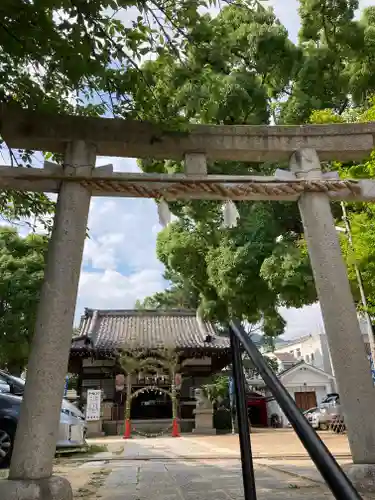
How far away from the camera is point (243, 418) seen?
2.26 meters

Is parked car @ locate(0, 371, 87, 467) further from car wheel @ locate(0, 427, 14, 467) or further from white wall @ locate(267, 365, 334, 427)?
white wall @ locate(267, 365, 334, 427)

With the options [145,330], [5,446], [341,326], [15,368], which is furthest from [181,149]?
[15,368]

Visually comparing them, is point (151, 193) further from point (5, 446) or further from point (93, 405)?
point (93, 405)

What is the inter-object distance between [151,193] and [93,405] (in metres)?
12.7

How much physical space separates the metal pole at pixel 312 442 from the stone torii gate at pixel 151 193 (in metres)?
2.39

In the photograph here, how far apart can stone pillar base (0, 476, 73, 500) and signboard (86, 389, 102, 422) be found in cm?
1175

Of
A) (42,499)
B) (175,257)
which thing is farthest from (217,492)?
(175,257)

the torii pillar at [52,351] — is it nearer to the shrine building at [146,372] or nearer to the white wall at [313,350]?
the shrine building at [146,372]

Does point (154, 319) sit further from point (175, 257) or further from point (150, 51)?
point (150, 51)

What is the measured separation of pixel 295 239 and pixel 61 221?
31.9 feet

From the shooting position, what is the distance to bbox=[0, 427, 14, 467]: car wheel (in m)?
6.10

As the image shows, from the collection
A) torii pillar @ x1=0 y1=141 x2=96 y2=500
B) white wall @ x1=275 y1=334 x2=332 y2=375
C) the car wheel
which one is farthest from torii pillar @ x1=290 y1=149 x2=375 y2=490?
white wall @ x1=275 y1=334 x2=332 y2=375

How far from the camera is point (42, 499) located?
3.11m

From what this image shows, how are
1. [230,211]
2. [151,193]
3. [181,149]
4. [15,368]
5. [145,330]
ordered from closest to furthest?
1. [151,193]
2. [181,149]
3. [230,211]
4. [15,368]
5. [145,330]
